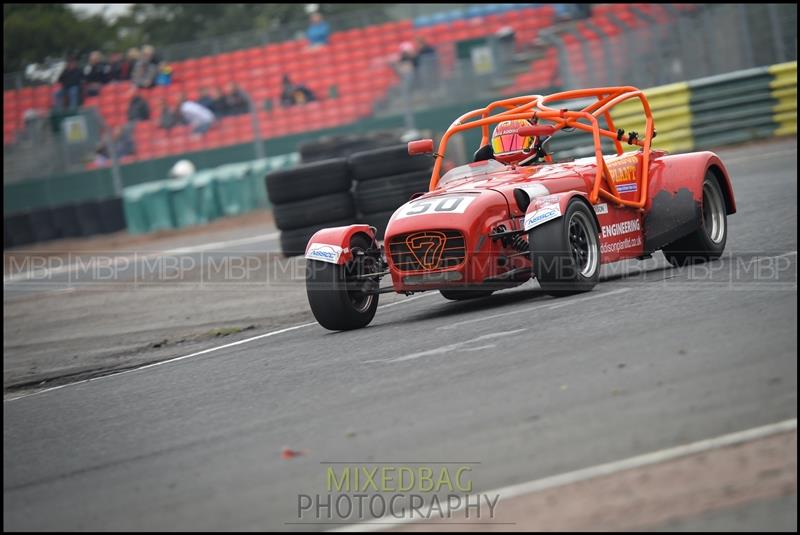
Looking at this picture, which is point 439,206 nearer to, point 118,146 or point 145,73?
point 118,146

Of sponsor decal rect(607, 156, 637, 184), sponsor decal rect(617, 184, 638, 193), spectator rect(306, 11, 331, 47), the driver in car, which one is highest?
spectator rect(306, 11, 331, 47)

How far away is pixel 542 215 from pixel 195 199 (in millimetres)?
17832

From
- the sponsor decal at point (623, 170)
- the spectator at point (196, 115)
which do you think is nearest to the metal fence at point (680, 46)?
the spectator at point (196, 115)

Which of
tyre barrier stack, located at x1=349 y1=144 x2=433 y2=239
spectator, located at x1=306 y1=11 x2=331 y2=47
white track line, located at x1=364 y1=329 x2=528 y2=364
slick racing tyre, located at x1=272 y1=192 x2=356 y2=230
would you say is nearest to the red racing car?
white track line, located at x1=364 y1=329 x2=528 y2=364

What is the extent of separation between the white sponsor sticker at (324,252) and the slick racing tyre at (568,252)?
1460mm

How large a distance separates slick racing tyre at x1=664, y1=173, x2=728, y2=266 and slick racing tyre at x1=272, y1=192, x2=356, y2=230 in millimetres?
5424

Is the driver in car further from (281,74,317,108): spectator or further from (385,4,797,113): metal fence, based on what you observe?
(281,74,317,108): spectator

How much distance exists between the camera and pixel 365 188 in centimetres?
1457

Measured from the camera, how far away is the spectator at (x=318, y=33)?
29.1 metres

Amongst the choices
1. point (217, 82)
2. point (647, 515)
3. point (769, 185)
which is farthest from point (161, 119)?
point (647, 515)

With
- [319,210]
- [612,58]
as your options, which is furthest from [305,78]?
[319,210]

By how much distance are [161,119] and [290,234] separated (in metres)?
14.4

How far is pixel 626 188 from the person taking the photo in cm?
952

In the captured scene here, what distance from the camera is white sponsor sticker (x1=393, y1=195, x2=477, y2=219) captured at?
8562mm
